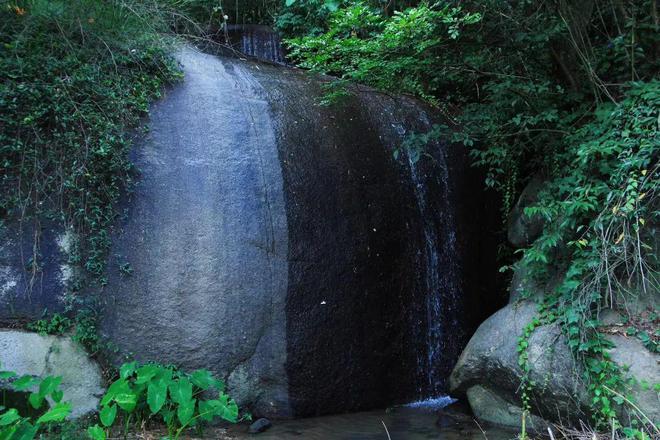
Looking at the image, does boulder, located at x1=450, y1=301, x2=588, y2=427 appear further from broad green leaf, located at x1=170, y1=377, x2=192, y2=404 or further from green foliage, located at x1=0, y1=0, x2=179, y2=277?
green foliage, located at x1=0, y1=0, x2=179, y2=277

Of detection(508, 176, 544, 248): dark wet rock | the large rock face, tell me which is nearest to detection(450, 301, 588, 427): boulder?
the large rock face

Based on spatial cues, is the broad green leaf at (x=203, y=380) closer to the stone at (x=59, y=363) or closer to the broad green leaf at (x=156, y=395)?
the broad green leaf at (x=156, y=395)

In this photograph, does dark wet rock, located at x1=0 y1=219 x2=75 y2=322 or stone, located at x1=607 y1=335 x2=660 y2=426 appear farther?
dark wet rock, located at x1=0 y1=219 x2=75 y2=322

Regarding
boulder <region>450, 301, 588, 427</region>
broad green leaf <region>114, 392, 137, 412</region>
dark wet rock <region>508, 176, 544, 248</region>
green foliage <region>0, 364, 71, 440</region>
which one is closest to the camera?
green foliage <region>0, 364, 71, 440</region>

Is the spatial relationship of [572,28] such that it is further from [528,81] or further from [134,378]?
[134,378]

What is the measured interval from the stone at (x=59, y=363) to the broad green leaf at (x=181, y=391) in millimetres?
684

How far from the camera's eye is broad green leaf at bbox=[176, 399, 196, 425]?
15.0 ft

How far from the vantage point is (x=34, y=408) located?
4.42 metres

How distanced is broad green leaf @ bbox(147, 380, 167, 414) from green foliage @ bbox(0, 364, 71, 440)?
0.58 m

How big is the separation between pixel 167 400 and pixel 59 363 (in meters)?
0.93

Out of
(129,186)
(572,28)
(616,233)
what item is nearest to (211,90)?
(129,186)

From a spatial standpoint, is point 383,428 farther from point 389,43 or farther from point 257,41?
point 257,41

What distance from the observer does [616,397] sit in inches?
180

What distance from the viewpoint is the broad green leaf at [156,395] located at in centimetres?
450
